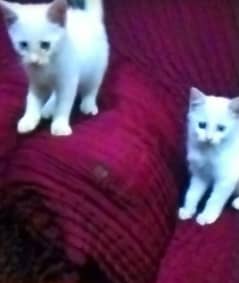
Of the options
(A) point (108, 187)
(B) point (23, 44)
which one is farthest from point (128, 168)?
(B) point (23, 44)

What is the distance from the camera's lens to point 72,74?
1.38 metres

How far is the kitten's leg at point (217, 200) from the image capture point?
1.47 metres

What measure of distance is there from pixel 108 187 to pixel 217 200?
0.30m

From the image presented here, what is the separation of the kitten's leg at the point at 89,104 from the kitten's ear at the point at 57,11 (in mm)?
243

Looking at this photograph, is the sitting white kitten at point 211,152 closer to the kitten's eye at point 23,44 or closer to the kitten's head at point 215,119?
the kitten's head at point 215,119

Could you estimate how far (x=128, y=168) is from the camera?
1.34 meters

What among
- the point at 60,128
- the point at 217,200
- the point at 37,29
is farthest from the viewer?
the point at 217,200

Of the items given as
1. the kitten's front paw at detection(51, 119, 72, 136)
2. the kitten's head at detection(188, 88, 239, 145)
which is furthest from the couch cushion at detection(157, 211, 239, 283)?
the kitten's front paw at detection(51, 119, 72, 136)

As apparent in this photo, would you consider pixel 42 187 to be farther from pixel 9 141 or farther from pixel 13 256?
pixel 9 141

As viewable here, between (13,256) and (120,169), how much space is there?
9.4 inches

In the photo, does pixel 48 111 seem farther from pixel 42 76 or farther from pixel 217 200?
pixel 217 200

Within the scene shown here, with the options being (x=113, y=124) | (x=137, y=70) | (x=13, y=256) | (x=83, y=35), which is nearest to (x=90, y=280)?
(x=13, y=256)

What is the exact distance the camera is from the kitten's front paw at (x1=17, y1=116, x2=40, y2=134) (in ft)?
4.69

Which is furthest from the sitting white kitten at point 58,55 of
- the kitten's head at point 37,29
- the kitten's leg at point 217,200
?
the kitten's leg at point 217,200
